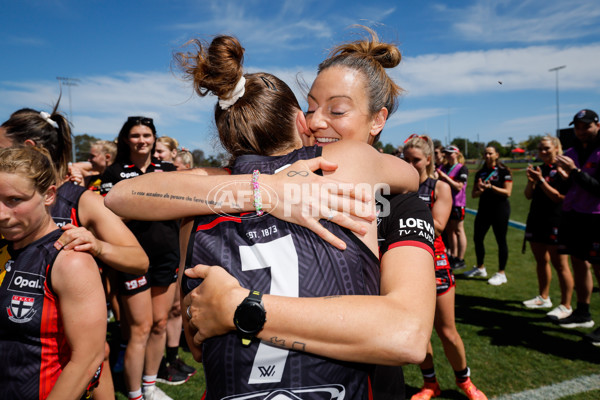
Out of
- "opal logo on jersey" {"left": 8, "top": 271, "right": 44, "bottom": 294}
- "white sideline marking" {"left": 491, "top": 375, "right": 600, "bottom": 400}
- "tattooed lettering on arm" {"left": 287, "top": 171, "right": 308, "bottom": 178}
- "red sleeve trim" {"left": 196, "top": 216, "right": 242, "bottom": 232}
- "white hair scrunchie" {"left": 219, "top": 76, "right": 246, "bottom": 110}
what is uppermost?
"white hair scrunchie" {"left": 219, "top": 76, "right": 246, "bottom": 110}

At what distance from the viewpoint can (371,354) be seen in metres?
1.17

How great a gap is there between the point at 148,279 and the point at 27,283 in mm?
2192

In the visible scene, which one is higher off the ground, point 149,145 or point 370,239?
point 149,145

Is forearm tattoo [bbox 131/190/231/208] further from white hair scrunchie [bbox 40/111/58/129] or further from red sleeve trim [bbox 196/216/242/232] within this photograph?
white hair scrunchie [bbox 40/111/58/129]

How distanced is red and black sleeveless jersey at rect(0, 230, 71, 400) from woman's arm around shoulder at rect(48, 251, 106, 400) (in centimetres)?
7

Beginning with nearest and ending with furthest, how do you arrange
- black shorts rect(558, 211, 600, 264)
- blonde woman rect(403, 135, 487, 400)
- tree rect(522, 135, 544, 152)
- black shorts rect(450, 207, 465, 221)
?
blonde woman rect(403, 135, 487, 400)
black shorts rect(558, 211, 600, 264)
black shorts rect(450, 207, 465, 221)
tree rect(522, 135, 544, 152)

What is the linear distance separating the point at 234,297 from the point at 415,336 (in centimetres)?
59

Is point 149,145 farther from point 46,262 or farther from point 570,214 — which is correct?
point 570,214

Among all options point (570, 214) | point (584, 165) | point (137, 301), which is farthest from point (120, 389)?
point (584, 165)

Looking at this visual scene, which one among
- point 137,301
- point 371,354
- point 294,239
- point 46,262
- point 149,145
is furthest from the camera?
point 149,145

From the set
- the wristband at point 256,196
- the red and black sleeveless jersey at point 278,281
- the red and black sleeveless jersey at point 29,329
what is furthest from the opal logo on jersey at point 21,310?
the wristband at point 256,196

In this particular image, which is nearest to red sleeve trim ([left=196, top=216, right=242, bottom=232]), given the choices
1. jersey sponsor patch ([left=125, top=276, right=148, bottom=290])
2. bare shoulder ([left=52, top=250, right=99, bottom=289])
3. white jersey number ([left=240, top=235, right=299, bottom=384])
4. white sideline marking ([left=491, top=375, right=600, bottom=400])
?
white jersey number ([left=240, top=235, right=299, bottom=384])

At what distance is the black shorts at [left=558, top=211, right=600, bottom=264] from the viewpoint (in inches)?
199

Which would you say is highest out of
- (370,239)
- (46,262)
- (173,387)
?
(370,239)
